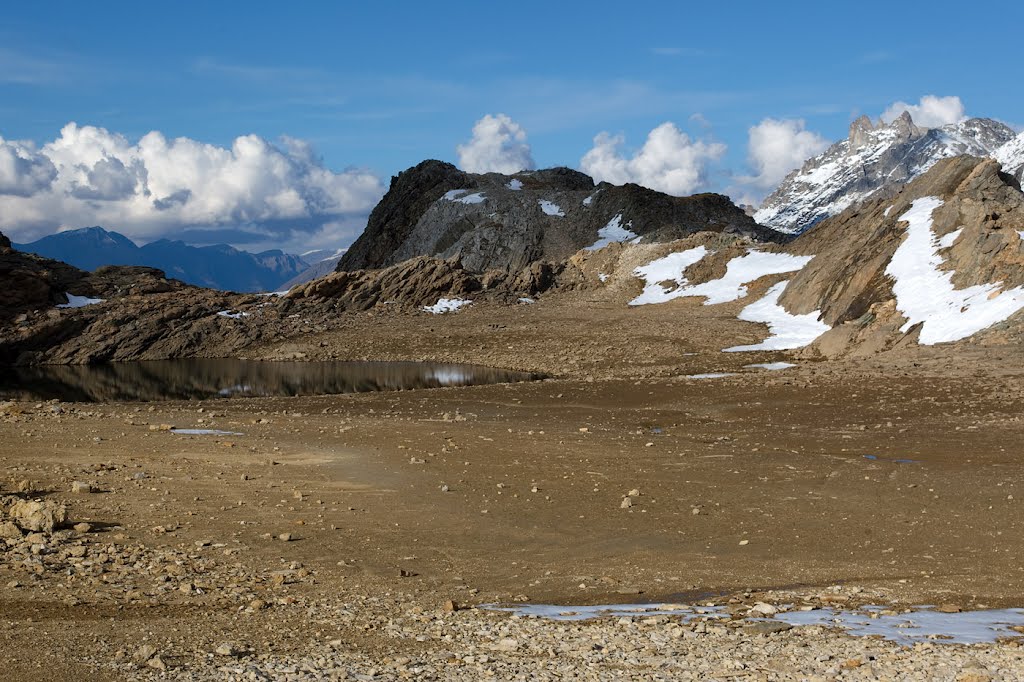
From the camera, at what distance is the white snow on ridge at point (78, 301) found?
7606 centimetres

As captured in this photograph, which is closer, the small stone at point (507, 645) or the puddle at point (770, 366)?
the small stone at point (507, 645)

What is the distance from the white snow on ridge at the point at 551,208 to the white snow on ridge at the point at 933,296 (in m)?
55.5

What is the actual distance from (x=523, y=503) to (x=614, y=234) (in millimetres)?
88018

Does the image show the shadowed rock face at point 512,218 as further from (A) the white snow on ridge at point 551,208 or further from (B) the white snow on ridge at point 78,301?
(B) the white snow on ridge at point 78,301

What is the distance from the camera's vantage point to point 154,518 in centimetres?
1484

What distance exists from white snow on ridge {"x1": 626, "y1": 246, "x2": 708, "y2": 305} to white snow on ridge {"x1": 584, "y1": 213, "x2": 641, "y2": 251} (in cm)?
1416

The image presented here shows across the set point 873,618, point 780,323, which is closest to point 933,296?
point 780,323

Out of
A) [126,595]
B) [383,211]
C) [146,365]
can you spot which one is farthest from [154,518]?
[383,211]

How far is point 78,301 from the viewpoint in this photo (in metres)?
77.9

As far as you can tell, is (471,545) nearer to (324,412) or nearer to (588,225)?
(324,412)

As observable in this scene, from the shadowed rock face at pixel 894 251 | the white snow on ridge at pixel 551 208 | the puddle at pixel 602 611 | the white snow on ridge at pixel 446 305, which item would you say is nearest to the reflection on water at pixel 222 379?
the shadowed rock face at pixel 894 251

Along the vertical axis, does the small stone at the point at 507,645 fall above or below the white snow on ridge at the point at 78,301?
below

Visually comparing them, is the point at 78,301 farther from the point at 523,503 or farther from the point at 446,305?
the point at 523,503

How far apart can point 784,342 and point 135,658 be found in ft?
150
